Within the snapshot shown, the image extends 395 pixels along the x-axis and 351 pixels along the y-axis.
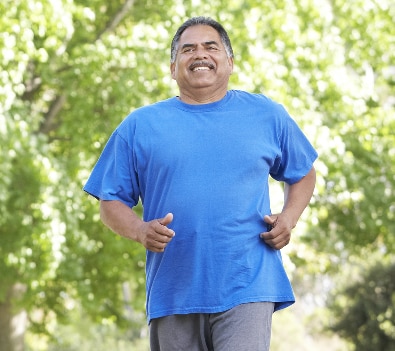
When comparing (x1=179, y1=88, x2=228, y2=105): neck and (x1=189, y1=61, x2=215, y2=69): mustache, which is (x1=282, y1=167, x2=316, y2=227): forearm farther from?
(x1=189, y1=61, x2=215, y2=69): mustache

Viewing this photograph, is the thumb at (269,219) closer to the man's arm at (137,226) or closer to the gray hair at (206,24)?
the man's arm at (137,226)

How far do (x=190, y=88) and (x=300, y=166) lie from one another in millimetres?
547

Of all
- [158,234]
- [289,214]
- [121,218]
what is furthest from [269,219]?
[121,218]

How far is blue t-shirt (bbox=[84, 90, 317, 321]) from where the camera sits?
4.00 m

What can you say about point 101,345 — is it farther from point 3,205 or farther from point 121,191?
point 121,191

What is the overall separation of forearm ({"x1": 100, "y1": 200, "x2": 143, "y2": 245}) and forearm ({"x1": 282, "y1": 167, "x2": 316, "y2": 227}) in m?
0.62

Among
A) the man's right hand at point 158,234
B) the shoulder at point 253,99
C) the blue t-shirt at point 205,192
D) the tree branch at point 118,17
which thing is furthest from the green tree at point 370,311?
the man's right hand at point 158,234

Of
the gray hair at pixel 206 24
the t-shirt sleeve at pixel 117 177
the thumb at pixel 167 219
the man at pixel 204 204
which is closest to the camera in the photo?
the thumb at pixel 167 219

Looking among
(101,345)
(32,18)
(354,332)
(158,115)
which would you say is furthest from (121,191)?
(101,345)

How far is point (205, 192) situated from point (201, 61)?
0.56 metres

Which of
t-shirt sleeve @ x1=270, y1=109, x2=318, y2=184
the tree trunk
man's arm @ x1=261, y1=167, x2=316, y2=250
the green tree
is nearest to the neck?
t-shirt sleeve @ x1=270, y1=109, x2=318, y2=184

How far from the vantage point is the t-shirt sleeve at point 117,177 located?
4.21m

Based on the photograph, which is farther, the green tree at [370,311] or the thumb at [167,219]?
the green tree at [370,311]

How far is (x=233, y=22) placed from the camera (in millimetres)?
13945
